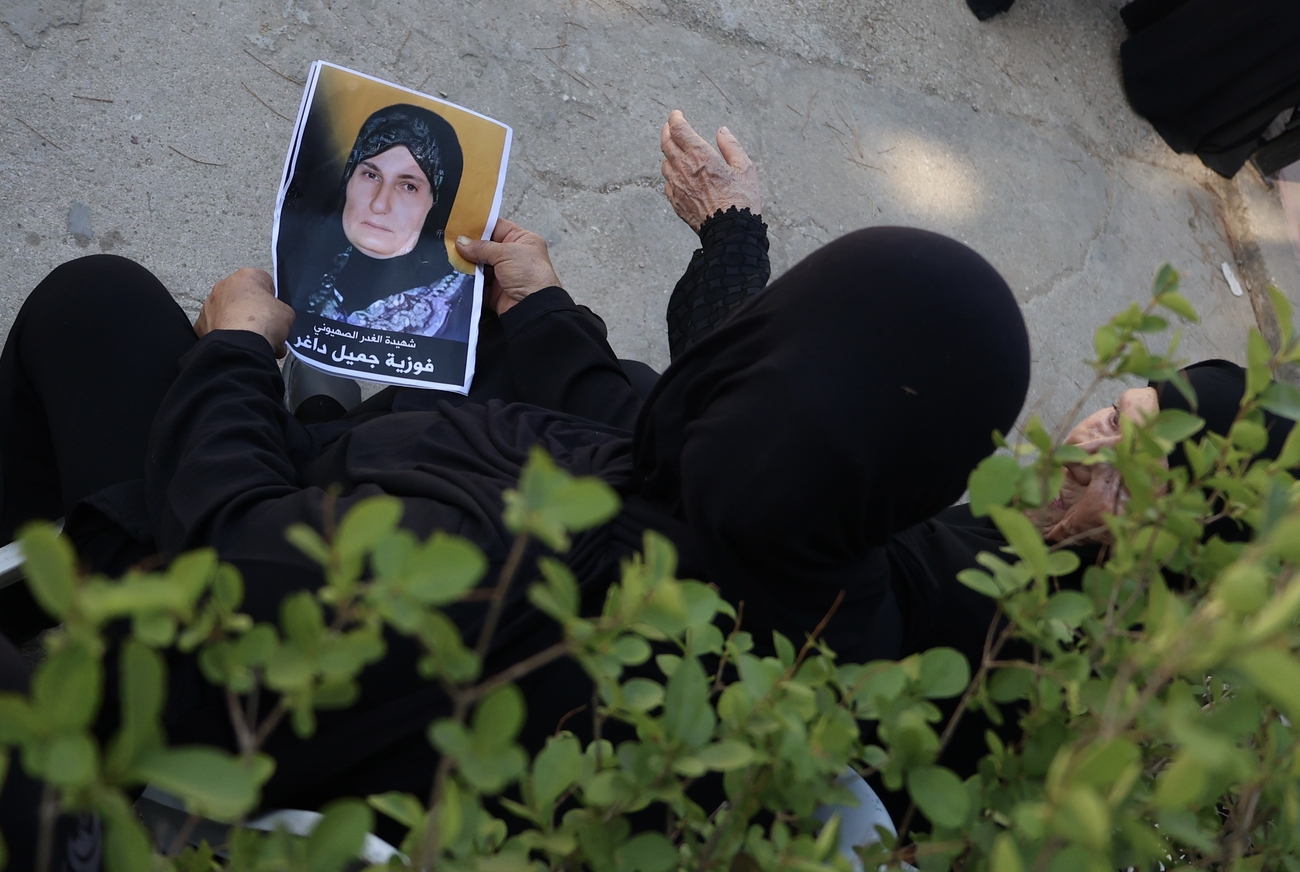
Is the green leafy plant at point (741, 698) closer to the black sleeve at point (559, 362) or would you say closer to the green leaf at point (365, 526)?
the green leaf at point (365, 526)

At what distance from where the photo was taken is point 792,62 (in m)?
2.94

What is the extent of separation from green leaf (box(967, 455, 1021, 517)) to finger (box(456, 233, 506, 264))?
1.14 metres

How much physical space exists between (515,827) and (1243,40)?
11.5 ft

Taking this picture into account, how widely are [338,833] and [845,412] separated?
656 mm

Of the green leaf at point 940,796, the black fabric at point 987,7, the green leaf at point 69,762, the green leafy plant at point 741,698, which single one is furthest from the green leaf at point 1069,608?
the black fabric at point 987,7

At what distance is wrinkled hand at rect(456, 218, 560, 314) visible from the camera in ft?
5.50

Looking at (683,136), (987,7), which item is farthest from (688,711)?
(987,7)

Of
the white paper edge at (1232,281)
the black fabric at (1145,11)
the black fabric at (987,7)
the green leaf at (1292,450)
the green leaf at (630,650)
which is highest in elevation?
the black fabric at (1145,11)

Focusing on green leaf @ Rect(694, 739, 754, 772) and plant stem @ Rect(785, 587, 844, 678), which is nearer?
green leaf @ Rect(694, 739, 754, 772)

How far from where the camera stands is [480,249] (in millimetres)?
1684

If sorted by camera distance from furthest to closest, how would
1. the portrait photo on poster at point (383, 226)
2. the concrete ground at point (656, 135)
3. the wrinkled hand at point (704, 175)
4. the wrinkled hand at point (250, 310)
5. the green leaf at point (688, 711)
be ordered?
1. the concrete ground at point (656, 135)
2. the wrinkled hand at point (704, 175)
3. the portrait photo on poster at point (383, 226)
4. the wrinkled hand at point (250, 310)
5. the green leaf at point (688, 711)

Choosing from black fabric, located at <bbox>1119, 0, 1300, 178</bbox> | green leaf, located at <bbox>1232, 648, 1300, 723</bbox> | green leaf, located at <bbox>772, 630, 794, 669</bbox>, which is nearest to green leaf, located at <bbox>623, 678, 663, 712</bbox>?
green leaf, located at <bbox>772, 630, 794, 669</bbox>

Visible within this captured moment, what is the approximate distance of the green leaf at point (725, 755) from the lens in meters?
0.58

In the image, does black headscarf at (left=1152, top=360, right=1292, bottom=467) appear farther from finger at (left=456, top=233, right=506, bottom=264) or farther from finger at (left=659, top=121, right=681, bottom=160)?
finger at (left=456, top=233, right=506, bottom=264)
